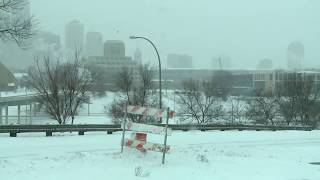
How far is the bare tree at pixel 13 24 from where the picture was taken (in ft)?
57.5

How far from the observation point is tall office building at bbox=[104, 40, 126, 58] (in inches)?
4023

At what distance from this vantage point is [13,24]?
700 inches

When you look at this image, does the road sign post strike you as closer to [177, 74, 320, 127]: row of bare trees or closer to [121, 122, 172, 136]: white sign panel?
[121, 122, 172, 136]: white sign panel

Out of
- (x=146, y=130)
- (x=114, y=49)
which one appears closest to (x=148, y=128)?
(x=146, y=130)

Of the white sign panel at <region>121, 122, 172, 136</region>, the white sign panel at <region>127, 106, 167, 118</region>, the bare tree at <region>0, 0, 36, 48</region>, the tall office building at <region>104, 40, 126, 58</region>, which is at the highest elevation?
the tall office building at <region>104, 40, 126, 58</region>

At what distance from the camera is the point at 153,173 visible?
12.2m

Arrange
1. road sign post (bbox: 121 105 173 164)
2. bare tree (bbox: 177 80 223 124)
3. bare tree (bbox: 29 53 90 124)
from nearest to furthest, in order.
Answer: road sign post (bbox: 121 105 173 164) < bare tree (bbox: 29 53 90 124) < bare tree (bbox: 177 80 223 124)

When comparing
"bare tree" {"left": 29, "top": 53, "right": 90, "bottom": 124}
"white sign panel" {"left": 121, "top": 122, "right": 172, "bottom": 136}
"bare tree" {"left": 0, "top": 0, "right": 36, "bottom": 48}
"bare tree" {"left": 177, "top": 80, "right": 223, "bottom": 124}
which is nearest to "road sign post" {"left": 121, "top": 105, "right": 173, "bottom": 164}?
"white sign panel" {"left": 121, "top": 122, "right": 172, "bottom": 136}

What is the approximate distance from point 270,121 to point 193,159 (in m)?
60.1

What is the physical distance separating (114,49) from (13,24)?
88419mm

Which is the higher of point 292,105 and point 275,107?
point 292,105

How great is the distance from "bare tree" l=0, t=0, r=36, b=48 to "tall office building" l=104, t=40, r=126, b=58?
81036 mm

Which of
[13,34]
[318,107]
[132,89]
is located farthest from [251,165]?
[318,107]

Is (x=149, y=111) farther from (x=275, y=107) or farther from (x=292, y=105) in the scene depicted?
(x=275, y=107)
